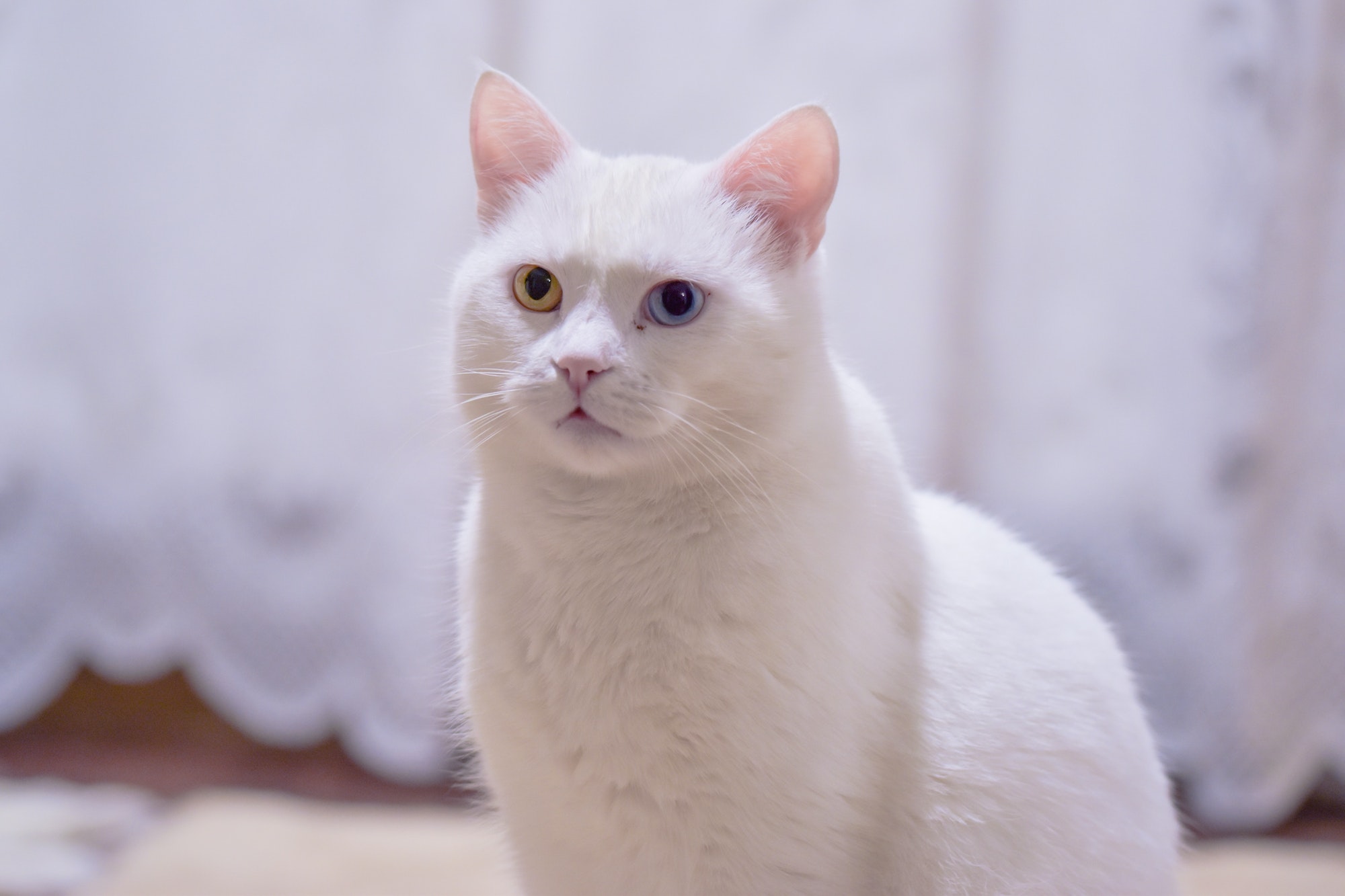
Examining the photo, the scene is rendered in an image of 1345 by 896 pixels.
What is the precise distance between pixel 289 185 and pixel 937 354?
1.13 meters

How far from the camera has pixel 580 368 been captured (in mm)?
779

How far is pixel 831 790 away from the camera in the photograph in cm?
80

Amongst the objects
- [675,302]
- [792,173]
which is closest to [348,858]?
[675,302]

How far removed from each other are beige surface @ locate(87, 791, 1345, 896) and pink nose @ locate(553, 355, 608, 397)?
0.80 m

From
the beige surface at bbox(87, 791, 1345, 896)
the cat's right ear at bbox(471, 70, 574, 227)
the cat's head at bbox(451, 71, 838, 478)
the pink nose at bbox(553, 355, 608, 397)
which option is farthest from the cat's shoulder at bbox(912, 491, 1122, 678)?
the beige surface at bbox(87, 791, 1345, 896)

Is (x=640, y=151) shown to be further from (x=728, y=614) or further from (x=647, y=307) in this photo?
(x=728, y=614)

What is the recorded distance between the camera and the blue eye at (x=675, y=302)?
84 centimetres

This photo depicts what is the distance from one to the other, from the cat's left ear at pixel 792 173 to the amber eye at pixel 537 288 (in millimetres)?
178

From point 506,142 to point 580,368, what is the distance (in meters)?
0.31

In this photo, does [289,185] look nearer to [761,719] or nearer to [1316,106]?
[761,719]

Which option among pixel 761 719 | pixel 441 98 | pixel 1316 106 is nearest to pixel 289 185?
pixel 441 98

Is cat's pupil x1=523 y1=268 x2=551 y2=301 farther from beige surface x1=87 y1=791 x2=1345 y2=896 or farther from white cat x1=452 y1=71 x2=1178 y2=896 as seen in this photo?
beige surface x1=87 y1=791 x2=1345 y2=896

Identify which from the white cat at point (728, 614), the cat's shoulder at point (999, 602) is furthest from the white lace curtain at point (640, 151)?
the white cat at point (728, 614)

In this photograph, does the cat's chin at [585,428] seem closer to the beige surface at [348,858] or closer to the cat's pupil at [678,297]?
the cat's pupil at [678,297]
